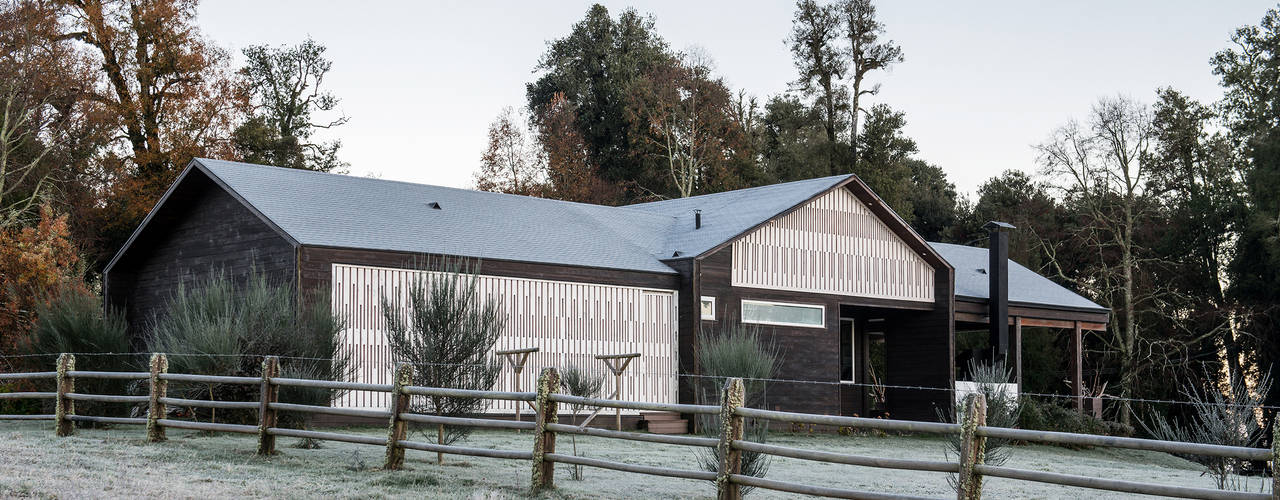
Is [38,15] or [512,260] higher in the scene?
[38,15]

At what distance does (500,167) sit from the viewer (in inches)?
1783

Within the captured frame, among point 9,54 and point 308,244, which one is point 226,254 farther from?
point 9,54

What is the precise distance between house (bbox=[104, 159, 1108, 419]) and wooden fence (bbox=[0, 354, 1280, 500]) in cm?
444

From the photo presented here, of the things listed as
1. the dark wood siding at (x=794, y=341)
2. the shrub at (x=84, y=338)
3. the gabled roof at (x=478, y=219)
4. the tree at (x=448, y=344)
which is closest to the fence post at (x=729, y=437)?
the tree at (x=448, y=344)

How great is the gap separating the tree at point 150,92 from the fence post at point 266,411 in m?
21.4

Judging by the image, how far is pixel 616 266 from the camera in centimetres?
2152

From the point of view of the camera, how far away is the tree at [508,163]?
4478cm

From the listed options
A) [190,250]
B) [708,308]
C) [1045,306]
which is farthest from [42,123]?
[1045,306]

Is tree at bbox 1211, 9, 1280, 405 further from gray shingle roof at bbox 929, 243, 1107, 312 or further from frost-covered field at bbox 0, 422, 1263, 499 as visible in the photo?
frost-covered field at bbox 0, 422, 1263, 499

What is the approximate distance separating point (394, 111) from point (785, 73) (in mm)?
16560

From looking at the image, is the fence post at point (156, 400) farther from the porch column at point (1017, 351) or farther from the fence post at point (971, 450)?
the porch column at point (1017, 351)

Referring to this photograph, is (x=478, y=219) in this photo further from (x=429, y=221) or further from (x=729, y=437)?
(x=729, y=437)

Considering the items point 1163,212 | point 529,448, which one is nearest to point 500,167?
point 1163,212

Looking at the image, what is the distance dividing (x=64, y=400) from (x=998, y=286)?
61.0ft
